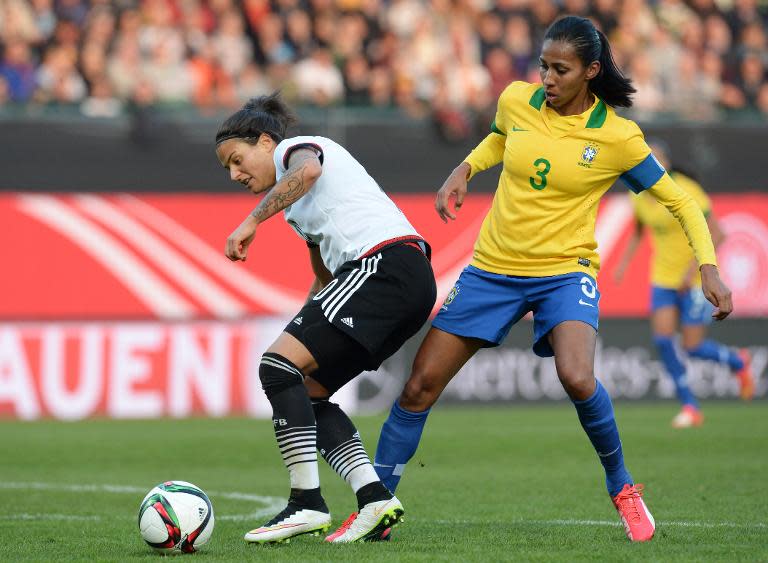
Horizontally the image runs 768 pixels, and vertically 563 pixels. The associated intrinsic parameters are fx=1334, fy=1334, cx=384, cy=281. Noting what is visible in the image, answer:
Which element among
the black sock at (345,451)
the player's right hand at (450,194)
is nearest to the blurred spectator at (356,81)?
the player's right hand at (450,194)

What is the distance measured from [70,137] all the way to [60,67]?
1.05m

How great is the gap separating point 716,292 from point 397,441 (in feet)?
5.35

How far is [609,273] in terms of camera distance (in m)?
16.0

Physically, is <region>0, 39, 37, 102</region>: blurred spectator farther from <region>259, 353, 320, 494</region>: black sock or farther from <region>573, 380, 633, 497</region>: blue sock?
<region>573, 380, 633, 497</region>: blue sock

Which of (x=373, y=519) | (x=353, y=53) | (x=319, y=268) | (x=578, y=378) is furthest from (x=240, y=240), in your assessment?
(x=353, y=53)

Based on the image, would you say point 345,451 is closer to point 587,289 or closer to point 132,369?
point 587,289

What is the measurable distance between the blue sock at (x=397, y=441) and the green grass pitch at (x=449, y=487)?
0.31m

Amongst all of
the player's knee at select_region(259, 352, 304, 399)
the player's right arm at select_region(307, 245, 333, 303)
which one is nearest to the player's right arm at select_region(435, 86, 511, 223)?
the player's right arm at select_region(307, 245, 333, 303)

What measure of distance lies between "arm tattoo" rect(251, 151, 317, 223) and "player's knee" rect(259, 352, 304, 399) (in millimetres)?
607

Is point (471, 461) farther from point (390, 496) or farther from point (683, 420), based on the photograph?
point (390, 496)

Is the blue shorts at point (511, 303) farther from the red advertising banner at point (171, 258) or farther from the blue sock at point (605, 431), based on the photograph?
the red advertising banner at point (171, 258)

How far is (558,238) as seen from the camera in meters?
6.20

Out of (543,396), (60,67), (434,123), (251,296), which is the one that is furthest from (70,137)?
(543,396)

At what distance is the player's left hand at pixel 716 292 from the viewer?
19.0 ft
